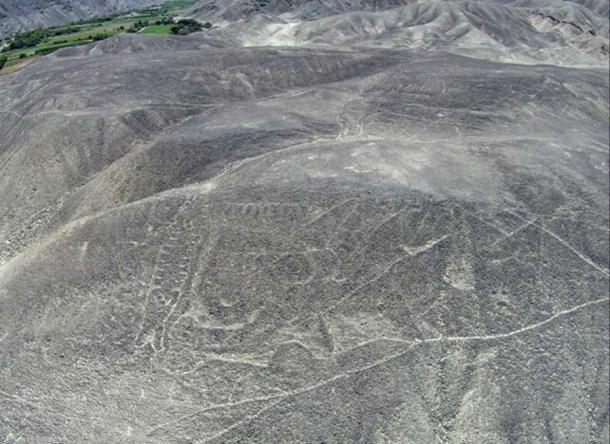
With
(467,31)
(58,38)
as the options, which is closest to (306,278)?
(467,31)

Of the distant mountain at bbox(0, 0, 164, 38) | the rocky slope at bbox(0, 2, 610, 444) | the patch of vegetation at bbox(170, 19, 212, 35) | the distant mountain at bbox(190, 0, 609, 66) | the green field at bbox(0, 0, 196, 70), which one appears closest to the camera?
the rocky slope at bbox(0, 2, 610, 444)

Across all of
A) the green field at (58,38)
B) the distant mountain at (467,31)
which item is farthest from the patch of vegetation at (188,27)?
the distant mountain at (467,31)

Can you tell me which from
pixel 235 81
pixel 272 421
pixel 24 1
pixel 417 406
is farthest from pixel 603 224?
pixel 24 1

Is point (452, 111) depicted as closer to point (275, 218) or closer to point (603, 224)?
point (603, 224)

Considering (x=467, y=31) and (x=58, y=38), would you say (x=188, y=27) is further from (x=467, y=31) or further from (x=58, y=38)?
(x=467, y=31)

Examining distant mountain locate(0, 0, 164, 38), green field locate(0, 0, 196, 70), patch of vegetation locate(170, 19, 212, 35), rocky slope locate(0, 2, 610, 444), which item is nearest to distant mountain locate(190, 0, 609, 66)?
patch of vegetation locate(170, 19, 212, 35)

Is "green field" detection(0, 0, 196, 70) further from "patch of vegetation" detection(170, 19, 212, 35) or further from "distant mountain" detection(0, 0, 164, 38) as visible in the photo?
"distant mountain" detection(0, 0, 164, 38)

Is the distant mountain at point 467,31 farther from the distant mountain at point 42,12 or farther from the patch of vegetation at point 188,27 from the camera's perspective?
the distant mountain at point 42,12
